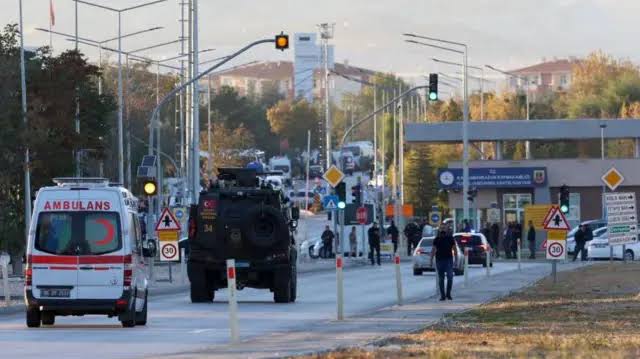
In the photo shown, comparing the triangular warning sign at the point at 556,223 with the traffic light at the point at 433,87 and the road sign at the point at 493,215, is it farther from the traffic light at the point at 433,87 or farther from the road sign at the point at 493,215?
the road sign at the point at 493,215

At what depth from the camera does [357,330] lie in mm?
25391

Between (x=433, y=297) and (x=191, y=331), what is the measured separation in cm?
1221

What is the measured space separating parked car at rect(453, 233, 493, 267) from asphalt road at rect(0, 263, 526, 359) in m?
13.7

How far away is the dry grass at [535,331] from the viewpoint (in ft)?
63.6

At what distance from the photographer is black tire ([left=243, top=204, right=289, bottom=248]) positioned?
118 ft

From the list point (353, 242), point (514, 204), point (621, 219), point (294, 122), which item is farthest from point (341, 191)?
point (294, 122)

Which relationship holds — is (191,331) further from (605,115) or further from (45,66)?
(605,115)

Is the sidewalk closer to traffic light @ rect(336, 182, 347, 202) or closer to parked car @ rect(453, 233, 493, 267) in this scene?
parked car @ rect(453, 233, 493, 267)

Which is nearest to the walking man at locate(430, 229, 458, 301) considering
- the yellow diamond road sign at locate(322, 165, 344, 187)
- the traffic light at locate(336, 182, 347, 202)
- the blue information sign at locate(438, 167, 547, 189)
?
the traffic light at locate(336, 182, 347, 202)

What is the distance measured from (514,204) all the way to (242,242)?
55.2 metres

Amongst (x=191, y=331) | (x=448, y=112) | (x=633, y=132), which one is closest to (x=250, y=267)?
(x=191, y=331)

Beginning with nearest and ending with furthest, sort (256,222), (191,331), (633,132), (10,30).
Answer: (191,331)
(256,222)
(10,30)
(633,132)

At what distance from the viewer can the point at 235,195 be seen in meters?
36.7

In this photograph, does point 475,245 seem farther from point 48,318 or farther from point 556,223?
point 48,318
